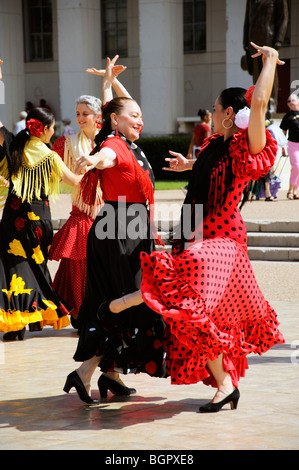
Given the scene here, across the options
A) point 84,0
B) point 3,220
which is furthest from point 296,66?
point 3,220

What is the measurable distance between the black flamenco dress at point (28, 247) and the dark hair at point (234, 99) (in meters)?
2.27

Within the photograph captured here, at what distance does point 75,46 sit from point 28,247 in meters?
19.5

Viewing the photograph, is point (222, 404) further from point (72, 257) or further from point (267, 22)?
point (267, 22)

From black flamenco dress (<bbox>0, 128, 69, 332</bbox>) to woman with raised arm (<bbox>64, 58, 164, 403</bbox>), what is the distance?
1828 millimetres

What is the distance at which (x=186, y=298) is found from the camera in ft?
15.3

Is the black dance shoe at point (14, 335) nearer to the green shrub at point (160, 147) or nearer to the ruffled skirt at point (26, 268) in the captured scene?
the ruffled skirt at point (26, 268)

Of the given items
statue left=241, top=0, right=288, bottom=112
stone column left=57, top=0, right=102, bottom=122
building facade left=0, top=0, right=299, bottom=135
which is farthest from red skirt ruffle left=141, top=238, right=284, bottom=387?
stone column left=57, top=0, right=102, bottom=122

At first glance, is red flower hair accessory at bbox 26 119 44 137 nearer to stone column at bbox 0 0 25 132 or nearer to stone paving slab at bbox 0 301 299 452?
stone paving slab at bbox 0 301 299 452

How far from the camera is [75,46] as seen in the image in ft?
85.1

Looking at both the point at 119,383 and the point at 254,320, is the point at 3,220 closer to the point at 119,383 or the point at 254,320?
the point at 119,383

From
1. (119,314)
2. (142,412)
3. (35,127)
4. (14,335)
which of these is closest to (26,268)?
(14,335)

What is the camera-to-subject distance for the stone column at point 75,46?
84.7 ft

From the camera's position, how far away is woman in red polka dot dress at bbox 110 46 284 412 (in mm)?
4695
